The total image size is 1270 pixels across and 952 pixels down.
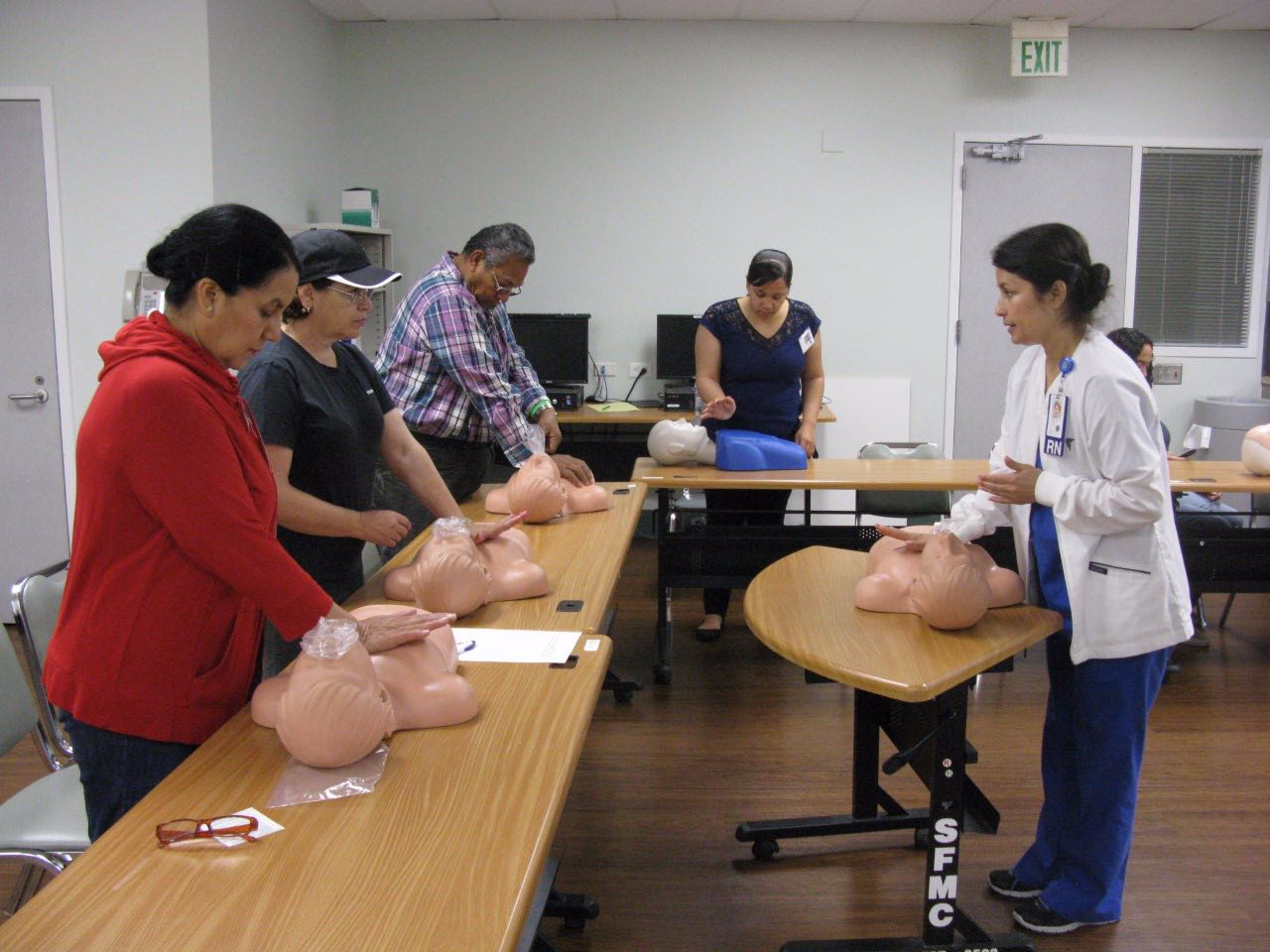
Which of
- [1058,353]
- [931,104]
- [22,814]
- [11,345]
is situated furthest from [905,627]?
[931,104]

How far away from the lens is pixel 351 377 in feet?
7.63

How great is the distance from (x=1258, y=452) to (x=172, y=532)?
→ 3.95m

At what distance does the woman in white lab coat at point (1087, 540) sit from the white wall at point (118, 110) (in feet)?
11.2

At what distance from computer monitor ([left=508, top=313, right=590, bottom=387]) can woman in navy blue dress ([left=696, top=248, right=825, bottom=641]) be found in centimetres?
202

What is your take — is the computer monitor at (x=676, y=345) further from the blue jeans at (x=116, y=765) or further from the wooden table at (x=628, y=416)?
the blue jeans at (x=116, y=765)

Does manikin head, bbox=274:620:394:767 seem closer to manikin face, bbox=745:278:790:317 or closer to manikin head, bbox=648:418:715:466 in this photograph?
manikin head, bbox=648:418:715:466

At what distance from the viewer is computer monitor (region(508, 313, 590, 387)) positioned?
6008 mm

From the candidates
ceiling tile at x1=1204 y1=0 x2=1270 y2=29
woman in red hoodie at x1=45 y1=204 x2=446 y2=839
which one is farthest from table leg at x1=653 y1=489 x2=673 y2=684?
ceiling tile at x1=1204 y1=0 x2=1270 y2=29

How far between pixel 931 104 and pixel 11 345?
483cm

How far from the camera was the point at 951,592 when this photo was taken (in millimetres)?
2150

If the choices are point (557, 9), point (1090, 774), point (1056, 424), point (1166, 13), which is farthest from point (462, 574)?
point (1166, 13)

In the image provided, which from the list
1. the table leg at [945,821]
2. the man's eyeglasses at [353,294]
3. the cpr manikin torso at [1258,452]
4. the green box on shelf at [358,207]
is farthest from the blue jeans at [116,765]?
the green box on shelf at [358,207]

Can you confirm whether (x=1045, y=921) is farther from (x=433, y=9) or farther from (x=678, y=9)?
(x=433, y=9)

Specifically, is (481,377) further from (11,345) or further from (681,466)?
(11,345)
